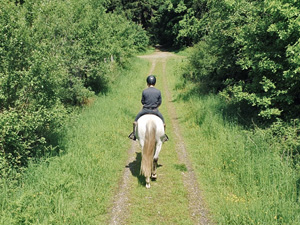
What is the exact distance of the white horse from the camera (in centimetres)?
627

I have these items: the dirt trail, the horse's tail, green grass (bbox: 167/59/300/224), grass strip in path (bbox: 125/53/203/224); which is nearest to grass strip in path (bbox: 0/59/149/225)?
the dirt trail

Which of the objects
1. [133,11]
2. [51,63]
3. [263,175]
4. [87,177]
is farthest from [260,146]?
[133,11]

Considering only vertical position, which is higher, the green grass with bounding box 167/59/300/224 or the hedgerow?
the hedgerow

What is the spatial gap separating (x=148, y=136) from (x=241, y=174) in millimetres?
2472

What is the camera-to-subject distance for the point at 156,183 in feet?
21.9

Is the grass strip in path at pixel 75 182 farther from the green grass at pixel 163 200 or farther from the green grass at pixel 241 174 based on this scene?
the green grass at pixel 241 174

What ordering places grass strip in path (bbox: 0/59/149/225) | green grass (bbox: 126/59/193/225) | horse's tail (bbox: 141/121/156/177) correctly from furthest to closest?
horse's tail (bbox: 141/121/156/177), green grass (bbox: 126/59/193/225), grass strip in path (bbox: 0/59/149/225)

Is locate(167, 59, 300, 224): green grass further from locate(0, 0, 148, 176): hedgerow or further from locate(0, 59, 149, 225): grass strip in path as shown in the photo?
locate(0, 0, 148, 176): hedgerow

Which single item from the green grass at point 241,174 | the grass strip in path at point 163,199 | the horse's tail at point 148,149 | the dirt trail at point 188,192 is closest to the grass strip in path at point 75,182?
the dirt trail at point 188,192

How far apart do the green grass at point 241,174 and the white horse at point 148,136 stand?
4.87 ft

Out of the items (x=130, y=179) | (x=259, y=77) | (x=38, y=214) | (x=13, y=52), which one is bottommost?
(x=130, y=179)

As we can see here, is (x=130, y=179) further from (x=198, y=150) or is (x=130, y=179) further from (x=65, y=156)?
(x=198, y=150)

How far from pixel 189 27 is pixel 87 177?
144ft

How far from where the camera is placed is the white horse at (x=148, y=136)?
6270mm
